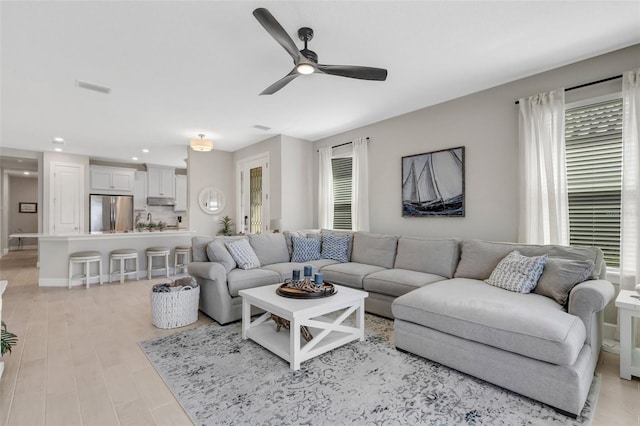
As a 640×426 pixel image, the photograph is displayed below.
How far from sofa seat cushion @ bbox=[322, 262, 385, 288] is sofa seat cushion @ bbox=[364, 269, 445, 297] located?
0.11 meters

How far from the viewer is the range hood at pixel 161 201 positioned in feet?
27.2

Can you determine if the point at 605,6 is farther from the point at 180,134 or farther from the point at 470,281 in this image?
the point at 180,134

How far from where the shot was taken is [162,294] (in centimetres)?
304

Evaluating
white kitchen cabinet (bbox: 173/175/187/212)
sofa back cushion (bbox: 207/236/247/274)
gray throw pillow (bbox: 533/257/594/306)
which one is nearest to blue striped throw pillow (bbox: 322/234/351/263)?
sofa back cushion (bbox: 207/236/247/274)

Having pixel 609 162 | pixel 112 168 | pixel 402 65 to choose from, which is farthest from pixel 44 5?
pixel 112 168

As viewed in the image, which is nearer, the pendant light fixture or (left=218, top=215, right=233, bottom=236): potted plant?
the pendant light fixture

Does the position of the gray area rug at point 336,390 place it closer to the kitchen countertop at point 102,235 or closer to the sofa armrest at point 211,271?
the sofa armrest at point 211,271

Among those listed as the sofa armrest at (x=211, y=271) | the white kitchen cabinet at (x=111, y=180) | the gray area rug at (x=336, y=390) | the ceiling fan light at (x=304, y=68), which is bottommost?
the gray area rug at (x=336, y=390)

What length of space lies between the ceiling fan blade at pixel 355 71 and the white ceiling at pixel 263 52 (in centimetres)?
28

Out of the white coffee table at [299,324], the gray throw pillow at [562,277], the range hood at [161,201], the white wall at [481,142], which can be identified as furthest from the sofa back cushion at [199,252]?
the range hood at [161,201]

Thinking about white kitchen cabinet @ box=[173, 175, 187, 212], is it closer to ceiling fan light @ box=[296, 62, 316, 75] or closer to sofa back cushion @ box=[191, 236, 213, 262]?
sofa back cushion @ box=[191, 236, 213, 262]

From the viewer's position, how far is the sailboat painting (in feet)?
12.3

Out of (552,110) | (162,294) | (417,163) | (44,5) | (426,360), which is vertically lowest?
(426,360)

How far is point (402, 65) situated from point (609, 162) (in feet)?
6.91
